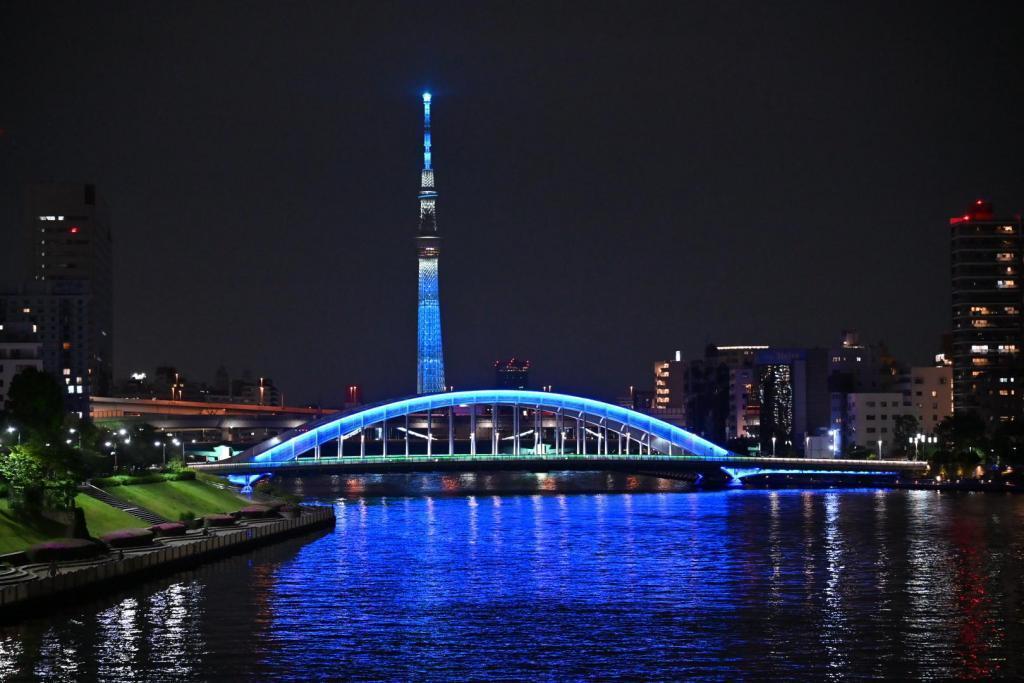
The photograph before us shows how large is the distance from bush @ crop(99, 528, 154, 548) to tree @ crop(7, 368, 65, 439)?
21.5 meters

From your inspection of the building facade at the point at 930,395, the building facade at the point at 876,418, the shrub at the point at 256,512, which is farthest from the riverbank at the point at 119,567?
the building facade at the point at 930,395

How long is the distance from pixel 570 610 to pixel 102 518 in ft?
74.4

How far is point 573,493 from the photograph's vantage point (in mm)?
123312

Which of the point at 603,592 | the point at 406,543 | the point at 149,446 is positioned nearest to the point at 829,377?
the point at 149,446

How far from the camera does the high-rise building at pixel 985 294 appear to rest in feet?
505

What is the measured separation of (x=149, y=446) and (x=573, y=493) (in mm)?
36691

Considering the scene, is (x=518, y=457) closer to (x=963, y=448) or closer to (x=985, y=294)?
(x=963, y=448)

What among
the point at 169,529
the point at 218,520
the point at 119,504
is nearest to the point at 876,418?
the point at 218,520

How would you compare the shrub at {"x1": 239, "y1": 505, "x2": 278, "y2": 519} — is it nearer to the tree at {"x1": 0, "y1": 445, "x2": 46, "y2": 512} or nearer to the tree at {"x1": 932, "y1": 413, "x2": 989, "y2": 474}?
the tree at {"x1": 0, "y1": 445, "x2": 46, "y2": 512}

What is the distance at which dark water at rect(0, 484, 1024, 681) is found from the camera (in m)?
37.2

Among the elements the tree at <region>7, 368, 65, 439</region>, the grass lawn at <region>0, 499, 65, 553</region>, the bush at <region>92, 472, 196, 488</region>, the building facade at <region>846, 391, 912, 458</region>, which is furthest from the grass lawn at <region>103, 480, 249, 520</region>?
the building facade at <region>846, 391, 912, 458</region>

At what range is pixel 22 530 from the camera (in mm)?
52812

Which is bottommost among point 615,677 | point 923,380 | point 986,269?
point 615,677

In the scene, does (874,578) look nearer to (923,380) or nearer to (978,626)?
(978,626)
